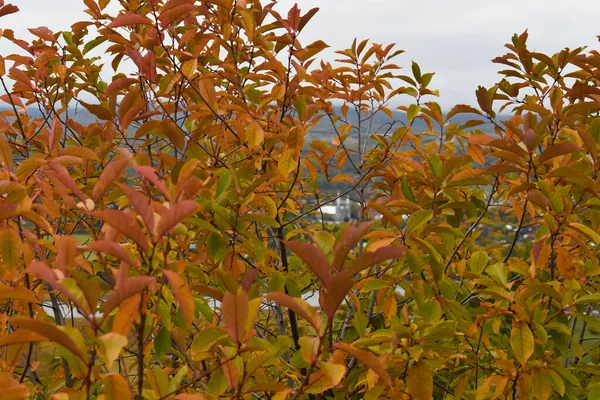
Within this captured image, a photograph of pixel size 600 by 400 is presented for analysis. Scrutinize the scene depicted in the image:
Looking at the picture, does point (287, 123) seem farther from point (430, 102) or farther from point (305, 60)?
point (430, 102)

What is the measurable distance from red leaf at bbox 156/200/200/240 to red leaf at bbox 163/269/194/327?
3.6 inches

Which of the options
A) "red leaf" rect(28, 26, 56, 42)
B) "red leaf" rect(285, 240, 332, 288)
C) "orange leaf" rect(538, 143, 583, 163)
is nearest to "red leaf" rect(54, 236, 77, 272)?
"red leaf" rect(285, 240, 332, 288)

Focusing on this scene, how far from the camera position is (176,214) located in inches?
41.4

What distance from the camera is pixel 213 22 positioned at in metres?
2.88

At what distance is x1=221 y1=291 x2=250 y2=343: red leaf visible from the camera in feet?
3.60

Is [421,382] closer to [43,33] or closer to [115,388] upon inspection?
[115,388]

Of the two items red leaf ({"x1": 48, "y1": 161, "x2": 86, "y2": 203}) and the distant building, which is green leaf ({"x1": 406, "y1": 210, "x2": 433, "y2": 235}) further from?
red leaf ({"x1": 48, "y1": 161, "x2": 86, "y2": 203})

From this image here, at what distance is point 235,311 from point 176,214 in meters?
0.25

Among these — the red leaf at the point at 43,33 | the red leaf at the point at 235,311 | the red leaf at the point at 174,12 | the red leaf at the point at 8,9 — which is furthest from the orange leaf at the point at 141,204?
the red leaf at the point at 43,33

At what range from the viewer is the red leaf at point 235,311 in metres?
1.10

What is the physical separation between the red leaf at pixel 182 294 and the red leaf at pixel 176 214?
0.30 feet

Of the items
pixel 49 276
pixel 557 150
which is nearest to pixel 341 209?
pixel 557 150

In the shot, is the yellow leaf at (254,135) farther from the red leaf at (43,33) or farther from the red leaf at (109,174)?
the red leaf at (43,33)

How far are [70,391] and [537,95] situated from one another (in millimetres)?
2958
